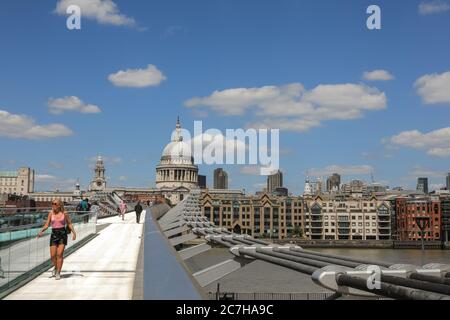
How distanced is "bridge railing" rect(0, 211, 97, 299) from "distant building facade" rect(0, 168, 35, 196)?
520ft

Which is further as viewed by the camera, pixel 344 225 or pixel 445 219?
pixel 344 225

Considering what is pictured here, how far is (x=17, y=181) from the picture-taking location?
161 m

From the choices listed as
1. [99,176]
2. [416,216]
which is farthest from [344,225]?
[99,176]

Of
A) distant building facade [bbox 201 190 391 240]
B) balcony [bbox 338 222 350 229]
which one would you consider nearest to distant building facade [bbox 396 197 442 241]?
distant building facade [bbox 201 190 391 240]

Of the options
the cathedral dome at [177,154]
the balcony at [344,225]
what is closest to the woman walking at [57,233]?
the balcony at [344,225]

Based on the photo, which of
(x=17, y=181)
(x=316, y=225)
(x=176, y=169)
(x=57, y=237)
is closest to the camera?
(x=57, y=237)

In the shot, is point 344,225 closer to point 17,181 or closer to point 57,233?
point 57,233

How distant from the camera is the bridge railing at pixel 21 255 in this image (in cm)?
526

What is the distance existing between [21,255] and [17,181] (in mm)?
163879

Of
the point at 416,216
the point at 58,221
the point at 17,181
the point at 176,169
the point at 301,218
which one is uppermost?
the point at 176,169

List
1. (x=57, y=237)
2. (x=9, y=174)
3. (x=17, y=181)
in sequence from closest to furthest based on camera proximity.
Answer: (x=57, y=237) < (x=17, y=181) < (x=9, y=174)

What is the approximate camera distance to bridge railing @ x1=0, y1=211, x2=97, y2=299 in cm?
526

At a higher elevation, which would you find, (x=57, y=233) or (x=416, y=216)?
(x=57, y=233)
